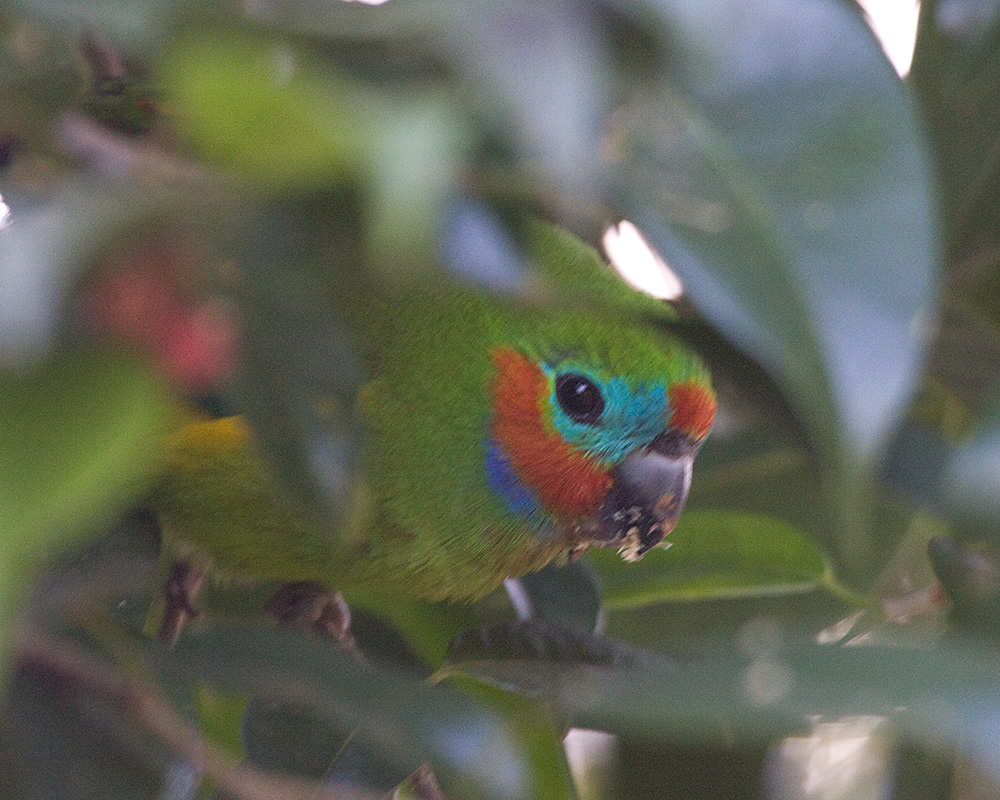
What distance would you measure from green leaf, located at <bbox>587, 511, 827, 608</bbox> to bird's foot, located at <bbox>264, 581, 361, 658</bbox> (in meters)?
0.24

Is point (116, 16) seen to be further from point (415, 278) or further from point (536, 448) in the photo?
point (536, 448)

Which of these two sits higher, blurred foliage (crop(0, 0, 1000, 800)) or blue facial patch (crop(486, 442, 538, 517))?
blurred foliage (crop(0, 0, 1000, 800))

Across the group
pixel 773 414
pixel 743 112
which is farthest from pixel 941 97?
pixel 743 112

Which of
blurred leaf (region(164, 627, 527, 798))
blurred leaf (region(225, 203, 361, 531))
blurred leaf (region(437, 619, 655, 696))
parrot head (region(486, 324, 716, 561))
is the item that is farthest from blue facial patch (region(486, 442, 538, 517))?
blurred leaf (region(225, 203, 361, 531))

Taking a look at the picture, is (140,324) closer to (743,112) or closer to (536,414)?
(743,112)

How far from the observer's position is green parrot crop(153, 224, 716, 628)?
36.8 inches

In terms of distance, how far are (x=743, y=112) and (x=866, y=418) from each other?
17 cm

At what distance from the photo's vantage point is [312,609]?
0.93 meters

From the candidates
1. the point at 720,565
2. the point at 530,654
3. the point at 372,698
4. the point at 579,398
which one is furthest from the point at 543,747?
the point at 579,398

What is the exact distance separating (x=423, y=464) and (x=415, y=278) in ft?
1.54

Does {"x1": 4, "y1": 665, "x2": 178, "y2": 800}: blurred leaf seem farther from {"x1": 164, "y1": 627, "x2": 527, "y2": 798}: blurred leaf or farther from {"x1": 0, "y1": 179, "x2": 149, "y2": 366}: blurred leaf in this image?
{"x1": 0, "y1": 179, "x2": 149, "y2": 366}: blurred leaf

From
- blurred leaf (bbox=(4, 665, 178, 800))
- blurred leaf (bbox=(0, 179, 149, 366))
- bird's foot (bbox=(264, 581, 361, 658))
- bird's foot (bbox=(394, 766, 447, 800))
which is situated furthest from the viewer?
bird's foot (bbox=(264, 581, 361, 658))

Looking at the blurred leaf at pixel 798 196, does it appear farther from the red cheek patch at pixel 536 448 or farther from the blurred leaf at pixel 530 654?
the red cheek patch at pixel 536 448

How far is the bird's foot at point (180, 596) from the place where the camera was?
34.2 inches
